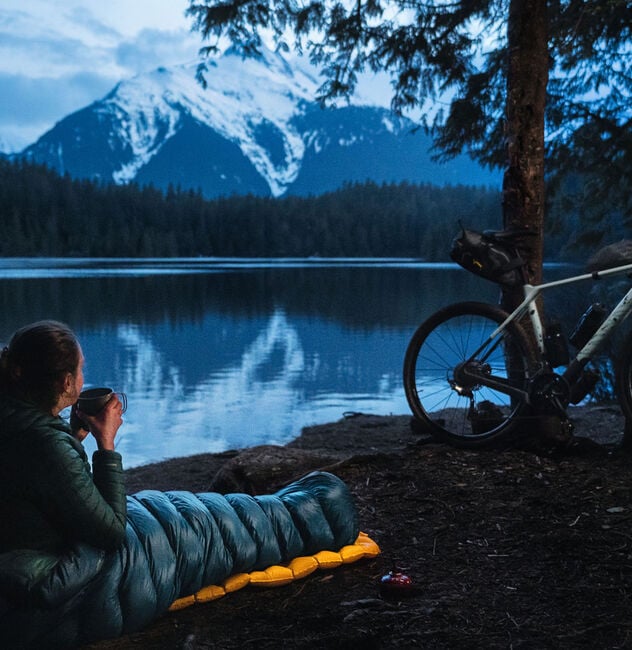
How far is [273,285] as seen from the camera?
6756 centimetres

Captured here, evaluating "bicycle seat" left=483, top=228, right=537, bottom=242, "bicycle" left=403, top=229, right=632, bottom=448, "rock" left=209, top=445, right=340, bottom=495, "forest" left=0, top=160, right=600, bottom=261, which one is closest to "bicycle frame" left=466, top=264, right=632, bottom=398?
"bicycle" left=403, top=229, right=632, bottom=448

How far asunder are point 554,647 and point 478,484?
5.52 feet

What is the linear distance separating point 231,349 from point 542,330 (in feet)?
83.1

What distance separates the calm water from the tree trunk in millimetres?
7767

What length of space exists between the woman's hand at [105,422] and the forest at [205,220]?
124409 mm

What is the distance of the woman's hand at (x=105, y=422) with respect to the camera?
2.56 m

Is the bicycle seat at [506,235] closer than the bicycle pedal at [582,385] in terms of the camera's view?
No

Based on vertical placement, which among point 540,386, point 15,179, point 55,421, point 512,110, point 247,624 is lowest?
point 247,624

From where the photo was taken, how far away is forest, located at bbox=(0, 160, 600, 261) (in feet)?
436

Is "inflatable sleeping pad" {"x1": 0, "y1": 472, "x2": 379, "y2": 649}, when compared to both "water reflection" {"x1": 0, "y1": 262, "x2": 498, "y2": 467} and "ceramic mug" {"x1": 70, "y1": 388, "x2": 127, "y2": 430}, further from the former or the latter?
"water reflection" {"x1": 0, "y1": 262, "x2": 498, "y2": 467}

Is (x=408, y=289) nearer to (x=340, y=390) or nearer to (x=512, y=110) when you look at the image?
(x=340, y=390)

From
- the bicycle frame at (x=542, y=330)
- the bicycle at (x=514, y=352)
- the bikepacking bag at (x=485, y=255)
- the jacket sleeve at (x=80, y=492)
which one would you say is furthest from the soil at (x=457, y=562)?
the bikepacking bag at (x=485, y=255)

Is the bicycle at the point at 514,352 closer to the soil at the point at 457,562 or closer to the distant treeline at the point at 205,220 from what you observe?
the soil at the point at 457,562

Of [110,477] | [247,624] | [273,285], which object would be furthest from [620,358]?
[273,285]
